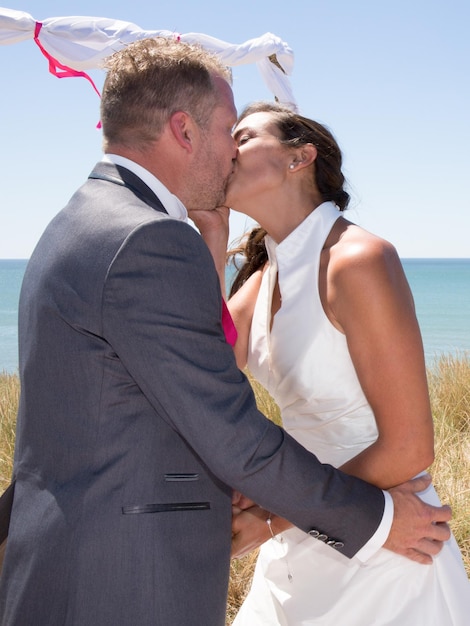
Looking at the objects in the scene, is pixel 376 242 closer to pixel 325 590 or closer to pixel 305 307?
pixel 305 307

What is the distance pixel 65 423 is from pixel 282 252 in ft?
3.88

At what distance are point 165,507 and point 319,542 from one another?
865 millimetres

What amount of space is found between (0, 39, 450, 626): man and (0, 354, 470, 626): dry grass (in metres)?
2.40

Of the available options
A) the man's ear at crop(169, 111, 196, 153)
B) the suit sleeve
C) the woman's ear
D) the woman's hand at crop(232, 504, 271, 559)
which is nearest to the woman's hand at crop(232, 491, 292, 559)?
the woman's hand at crop(232, 504, 271, 559)

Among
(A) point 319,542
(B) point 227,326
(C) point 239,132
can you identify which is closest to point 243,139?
(C) point 239,132

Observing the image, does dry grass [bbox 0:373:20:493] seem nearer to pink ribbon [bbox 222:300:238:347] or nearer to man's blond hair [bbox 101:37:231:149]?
pink ribbon [bbox 222:300:238:347]

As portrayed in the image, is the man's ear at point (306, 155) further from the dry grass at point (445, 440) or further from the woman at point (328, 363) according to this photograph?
the dry grass at point (445, 440)

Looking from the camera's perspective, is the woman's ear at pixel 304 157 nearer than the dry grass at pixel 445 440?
Yes

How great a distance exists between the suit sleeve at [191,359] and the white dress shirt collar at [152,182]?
11.0 inches

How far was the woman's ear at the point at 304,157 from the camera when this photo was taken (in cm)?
283

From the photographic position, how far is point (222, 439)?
5.98 feet

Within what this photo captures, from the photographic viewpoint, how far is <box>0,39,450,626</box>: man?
5.78 feet

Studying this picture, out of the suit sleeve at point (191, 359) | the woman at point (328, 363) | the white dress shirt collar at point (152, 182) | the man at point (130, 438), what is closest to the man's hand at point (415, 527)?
the woman at point (328, 363)

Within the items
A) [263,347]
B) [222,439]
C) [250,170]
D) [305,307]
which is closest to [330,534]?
[222,439]
